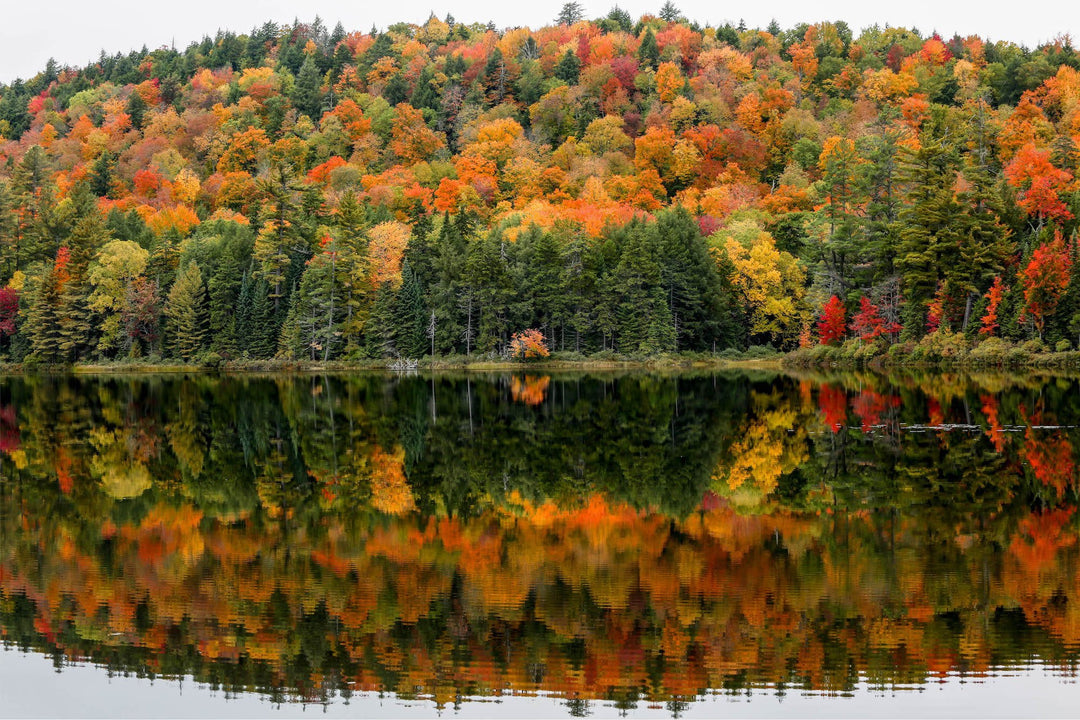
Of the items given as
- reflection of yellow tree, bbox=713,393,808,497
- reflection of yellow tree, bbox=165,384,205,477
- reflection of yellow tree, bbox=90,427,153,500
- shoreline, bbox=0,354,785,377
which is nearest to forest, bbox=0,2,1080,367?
shoreline, bbox=0,354,785,377

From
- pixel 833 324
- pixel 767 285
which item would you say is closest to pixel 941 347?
pixel 833 324

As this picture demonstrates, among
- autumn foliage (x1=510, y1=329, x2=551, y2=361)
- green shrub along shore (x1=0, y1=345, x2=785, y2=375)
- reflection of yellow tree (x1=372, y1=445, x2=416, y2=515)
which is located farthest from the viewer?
autumn foliage (x1=510, y1=329, x2=551, y2=361)

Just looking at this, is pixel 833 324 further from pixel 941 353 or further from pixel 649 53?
pixel 649 53

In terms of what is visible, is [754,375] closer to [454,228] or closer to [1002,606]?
[454,228]

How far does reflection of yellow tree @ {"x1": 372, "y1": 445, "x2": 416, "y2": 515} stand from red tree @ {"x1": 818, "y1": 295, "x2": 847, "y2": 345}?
5647cm

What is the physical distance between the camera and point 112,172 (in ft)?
491

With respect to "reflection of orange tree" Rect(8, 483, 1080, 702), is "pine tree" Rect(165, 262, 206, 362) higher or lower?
higher

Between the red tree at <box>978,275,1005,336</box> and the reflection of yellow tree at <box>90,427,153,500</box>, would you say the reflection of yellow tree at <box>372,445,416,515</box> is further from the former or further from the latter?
the red tree at <box>978,275,1005,336</box>

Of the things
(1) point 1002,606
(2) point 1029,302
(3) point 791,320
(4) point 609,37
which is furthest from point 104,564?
(4) point 609,37

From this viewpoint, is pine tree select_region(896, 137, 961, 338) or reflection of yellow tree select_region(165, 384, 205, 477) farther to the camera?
pine tree select_region(896, 137, 961, 338)

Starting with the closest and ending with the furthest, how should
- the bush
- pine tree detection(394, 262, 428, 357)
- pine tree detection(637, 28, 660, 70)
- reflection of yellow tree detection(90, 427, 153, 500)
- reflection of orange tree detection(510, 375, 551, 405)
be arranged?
reflection of yellow tree detection(90, 427, 153, 500) < reflection of orange tree detection(510, 375, 551, 405) < the bush < pine tree detection(394, 262, 428, 357) < pine tree detection(637, 28, 660, 70)

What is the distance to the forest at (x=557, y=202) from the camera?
7450 cm

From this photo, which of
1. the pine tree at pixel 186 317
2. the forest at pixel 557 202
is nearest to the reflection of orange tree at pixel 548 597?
the forest at pixel 557 202

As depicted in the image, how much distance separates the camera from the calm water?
11375 millimetres
